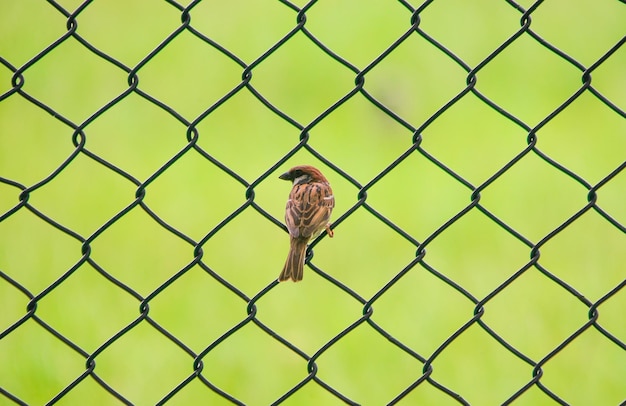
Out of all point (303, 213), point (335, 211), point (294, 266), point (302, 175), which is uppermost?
point (335, 211)

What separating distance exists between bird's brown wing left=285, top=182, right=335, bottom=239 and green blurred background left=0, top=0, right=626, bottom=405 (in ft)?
3.20

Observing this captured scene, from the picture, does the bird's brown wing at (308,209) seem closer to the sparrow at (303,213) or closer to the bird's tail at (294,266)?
the sparrow at (303,213)

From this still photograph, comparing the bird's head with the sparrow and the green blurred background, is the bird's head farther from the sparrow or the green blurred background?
the green blurred background

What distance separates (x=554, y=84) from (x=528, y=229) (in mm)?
1561

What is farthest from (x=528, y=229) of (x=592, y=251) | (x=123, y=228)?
(x=123, y=228)

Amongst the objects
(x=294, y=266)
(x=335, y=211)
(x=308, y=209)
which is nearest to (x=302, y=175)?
(x=308, y=209)

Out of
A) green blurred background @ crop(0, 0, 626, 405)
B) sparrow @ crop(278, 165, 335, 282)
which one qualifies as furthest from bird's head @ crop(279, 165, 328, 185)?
green blurred background @ crop(0, 0, 626, 405)

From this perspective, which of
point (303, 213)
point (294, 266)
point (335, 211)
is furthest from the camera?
point (335, 211)

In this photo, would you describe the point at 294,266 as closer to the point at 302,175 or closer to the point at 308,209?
the point at 308,209

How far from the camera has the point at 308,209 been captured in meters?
4.29

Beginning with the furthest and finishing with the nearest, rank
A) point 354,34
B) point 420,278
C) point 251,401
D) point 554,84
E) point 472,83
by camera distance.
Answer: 1. point 354,34
2. point 554,84
3. point 420,278
4. point 251,401
5. point 472,83

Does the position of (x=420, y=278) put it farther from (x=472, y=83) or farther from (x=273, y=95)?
(x=472, y=83)

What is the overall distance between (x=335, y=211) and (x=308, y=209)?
4.66ft

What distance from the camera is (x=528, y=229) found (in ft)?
19.4
